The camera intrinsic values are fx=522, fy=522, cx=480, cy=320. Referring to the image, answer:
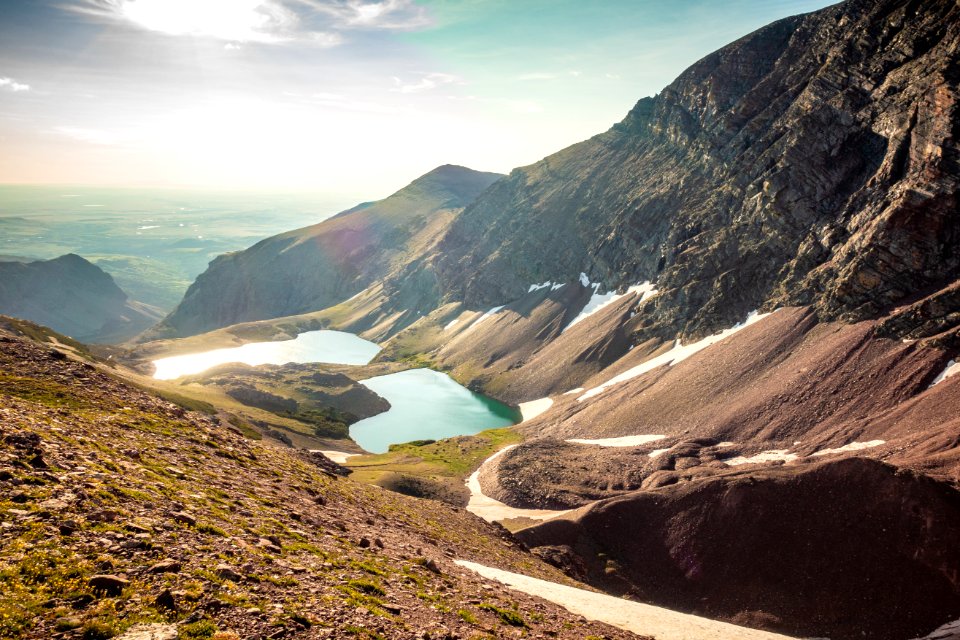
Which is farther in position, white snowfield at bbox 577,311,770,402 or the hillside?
white snowfield at bbox 577,311,770,402

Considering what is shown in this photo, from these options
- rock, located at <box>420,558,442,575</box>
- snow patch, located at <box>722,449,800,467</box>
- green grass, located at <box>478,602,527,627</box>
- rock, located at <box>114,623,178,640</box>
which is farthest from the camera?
snow patch, located at <box>722,449,800,467</box>

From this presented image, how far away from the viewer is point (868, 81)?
→ 129250mm

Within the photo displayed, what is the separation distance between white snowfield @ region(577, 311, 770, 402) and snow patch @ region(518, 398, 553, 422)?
49.7 ft

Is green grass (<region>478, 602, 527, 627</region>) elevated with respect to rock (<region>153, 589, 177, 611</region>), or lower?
lower

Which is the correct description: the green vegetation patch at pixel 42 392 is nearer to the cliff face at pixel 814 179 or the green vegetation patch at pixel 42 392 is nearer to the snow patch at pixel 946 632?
the snow patch at pixel 946 632

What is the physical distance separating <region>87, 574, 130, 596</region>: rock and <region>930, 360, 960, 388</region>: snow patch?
10831 centimetres

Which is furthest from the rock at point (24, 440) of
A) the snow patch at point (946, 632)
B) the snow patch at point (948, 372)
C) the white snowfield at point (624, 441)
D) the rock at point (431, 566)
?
the snow patch at point (948, 372)

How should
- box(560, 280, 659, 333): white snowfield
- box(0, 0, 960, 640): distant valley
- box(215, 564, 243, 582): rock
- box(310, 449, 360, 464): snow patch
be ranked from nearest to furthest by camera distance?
box(215, 564, 243, 582): rock, box(0, 0, 960, 640): distant valley, box(310, 449, 360, 464): snow patch, box(560, 280, 659, 333): white snowfield

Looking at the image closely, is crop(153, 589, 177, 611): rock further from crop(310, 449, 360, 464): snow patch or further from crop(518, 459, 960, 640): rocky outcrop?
crop(310, 449, 360, 464): snow patch

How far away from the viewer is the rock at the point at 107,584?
16719 mm

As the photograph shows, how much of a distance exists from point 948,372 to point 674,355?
58989 mm

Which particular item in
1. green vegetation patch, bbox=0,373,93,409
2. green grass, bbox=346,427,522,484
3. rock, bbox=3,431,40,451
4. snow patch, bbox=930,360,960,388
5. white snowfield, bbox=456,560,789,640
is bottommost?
green grass, bbox=346,427,522,484

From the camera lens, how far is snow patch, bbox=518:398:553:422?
155250mm

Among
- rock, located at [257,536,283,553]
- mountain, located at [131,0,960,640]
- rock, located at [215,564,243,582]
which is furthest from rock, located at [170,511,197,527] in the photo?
mountain, located at [131,0,960,640]
